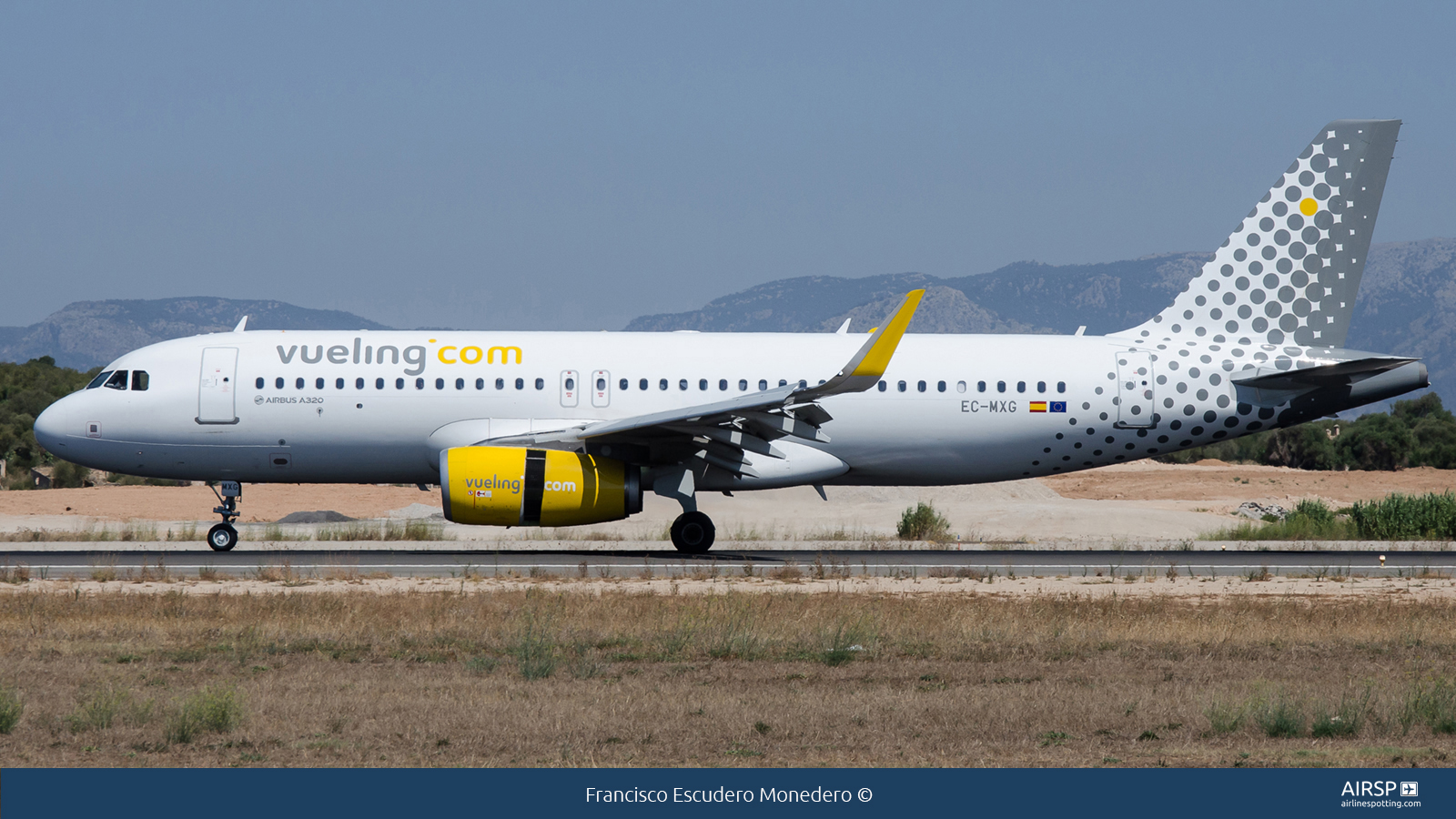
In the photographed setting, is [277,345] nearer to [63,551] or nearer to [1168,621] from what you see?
[63,551]

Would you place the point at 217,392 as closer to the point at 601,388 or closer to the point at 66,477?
the point at 601,388

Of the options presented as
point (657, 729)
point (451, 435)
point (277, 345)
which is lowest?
point (657, 729)

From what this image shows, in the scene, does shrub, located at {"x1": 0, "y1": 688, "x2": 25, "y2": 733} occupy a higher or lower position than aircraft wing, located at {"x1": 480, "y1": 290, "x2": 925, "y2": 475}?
lower

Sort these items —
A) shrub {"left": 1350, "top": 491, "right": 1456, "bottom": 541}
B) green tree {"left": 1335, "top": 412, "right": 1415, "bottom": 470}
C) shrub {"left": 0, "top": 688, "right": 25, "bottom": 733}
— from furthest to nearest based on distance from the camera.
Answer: green tree {"left": 1335, "top": 412, "right": 1415, "bottom": 470}
shrub {"left": 1350, "top": 491, "right": 1456, "bottom": 541}
shrub {"left": 0, "top": 688, "right": 25, "bottom": 733}

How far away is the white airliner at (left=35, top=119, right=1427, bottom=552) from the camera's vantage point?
72.5 ft

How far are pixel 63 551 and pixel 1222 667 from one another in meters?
18.4

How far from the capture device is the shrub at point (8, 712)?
362 inches

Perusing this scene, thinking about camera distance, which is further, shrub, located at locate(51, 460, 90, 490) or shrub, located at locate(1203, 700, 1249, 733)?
shrub, located at locate(51, 460, 90, 490)

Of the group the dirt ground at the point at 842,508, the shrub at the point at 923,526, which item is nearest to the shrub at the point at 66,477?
the dirt ground at the point at 842,508

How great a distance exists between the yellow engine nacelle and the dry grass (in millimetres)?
3418

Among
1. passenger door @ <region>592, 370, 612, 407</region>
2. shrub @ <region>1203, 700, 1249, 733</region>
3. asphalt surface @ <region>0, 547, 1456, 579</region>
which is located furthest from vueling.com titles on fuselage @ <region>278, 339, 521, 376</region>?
shrub @ <region>1203, 700, 1249, 733</region>

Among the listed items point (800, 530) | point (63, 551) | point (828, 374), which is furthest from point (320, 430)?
point (800, 530)

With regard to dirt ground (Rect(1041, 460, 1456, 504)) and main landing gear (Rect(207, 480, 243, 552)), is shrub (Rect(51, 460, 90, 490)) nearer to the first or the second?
main landing gear (Rect(207, 480, 243, 552))

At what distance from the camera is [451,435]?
72.2 feet
